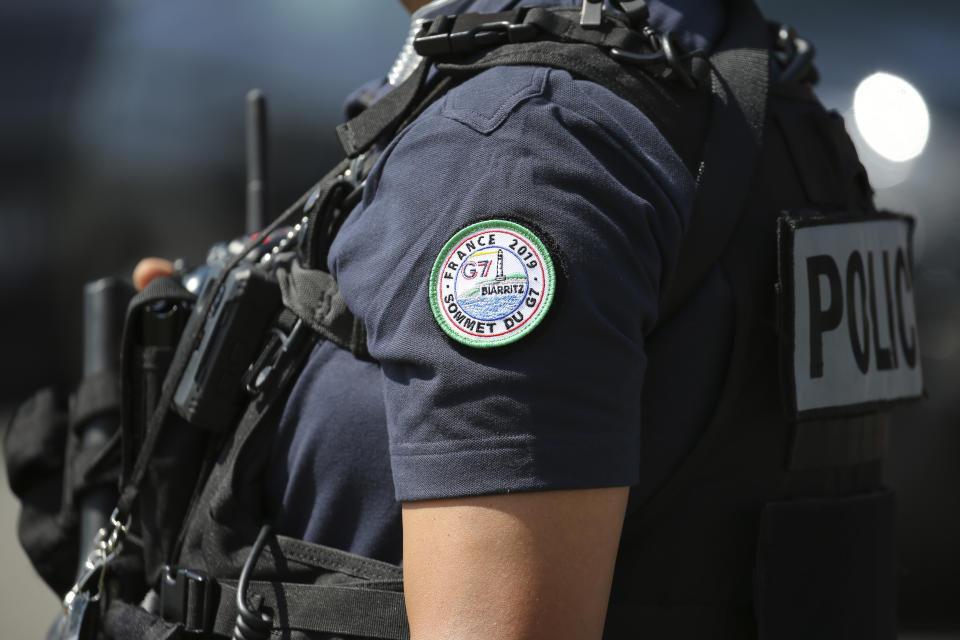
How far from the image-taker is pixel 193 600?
1141mm

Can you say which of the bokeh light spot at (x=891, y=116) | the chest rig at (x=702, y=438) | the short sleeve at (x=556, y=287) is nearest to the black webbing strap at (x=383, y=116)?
the chest rig at (x=702, y=438)

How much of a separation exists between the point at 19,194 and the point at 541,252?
206 inches

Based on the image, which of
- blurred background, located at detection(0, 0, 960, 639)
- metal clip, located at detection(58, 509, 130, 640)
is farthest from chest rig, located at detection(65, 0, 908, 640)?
blurred background, located at detection(0, 0, 960, 639)

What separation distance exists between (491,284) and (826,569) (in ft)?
1.63

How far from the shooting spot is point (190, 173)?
4805mm

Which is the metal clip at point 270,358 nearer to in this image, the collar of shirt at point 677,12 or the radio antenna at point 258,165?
the collar of shirt at point 677,12

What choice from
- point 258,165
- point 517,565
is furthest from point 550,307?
point 258,165

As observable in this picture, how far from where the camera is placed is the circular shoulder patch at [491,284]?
84 cm

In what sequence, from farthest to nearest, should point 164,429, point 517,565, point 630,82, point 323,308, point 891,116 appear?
point 891,116
point 164,429
point 323,308
point 630,82
point 517,565

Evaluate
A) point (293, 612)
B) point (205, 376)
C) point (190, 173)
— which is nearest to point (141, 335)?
point (205, 376)

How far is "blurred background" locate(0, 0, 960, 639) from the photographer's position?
119 inches

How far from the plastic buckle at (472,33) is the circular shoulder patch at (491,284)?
0.23 meters

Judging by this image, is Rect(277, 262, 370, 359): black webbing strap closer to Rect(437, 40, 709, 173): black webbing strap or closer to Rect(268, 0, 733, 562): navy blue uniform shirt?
Rect(268, 0, 733, 562): navy blue uniform shirt

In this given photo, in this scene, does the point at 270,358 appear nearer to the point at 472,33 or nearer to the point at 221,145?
the point at 472,33
